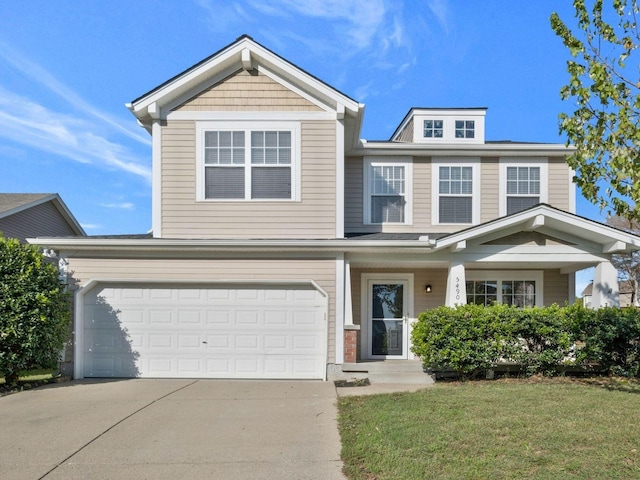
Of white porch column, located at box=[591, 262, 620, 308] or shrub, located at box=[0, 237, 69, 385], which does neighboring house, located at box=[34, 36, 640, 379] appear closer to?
white porch column, located at box=[591, 262, 620, 308]

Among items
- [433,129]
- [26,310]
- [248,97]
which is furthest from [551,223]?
[26,310]

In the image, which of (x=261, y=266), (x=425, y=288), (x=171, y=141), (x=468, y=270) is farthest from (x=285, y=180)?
(x=468, y=270)

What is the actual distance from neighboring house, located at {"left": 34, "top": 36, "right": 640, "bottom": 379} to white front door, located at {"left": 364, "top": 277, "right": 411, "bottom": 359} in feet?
2.74

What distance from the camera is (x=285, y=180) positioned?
10344 millimetres

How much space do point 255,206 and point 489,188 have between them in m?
5.79

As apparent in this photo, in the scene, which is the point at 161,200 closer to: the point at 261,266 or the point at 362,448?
the point at 261,266

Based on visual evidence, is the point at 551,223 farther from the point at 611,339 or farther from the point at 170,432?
the point at 170,432

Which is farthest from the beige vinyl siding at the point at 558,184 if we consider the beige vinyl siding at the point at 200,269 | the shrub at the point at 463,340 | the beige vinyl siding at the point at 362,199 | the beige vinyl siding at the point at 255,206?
the beige vinyl siding at the point at 200,269

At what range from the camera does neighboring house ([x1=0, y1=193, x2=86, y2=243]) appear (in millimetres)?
15773

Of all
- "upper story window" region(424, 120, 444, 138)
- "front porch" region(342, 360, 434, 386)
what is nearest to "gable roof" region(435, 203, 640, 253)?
"front porch" region(342, 360, 434, 386)

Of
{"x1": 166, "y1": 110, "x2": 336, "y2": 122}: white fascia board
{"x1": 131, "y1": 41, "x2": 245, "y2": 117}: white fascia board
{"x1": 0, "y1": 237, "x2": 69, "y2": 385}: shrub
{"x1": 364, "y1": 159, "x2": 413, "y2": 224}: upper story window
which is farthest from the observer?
{"x1": 364, "y1": 159, "x2": 413, "y2": 224}: upper story window

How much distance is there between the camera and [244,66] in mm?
10445

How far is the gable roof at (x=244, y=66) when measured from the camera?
10141 mm

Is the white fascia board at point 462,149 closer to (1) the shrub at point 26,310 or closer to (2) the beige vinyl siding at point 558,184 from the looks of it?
(2) the beige vinyl siding at point 558,184
